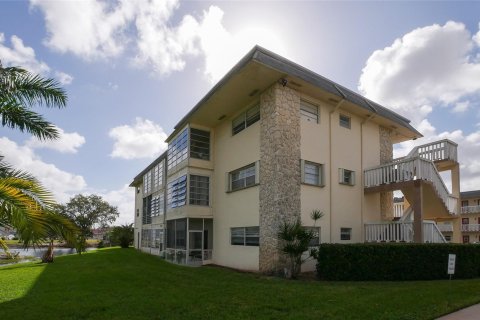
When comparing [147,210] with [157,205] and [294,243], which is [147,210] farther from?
[294,243]

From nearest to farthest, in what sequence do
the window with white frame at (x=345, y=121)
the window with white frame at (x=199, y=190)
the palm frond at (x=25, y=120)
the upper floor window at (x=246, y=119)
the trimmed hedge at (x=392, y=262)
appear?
1. the palm frond at (x=25, y=120)
2. the trimmed hedge at (x=392, y=262)
3. the upper floor window at (x=246, y=119)
4. the window with white frame at (x=345, y=121)
5. the window with white frame at (x=199, y=190)

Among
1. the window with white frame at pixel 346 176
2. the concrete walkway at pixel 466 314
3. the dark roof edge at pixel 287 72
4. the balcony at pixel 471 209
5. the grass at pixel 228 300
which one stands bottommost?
the grass at pixel 228 300

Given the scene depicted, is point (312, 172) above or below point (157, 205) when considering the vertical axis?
above

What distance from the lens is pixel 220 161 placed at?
19.7 meters

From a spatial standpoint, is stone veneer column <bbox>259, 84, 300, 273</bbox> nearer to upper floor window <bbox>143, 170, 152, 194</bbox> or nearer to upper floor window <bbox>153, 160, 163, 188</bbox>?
upper floor window <bbox>153, 160, 163, 188</bbox>

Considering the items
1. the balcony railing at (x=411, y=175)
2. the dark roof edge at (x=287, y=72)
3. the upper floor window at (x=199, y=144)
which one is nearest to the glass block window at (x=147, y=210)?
the upper floor window at (x=199, y=144)

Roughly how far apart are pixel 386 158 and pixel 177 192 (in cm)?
1226

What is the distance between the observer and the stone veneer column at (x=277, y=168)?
14.2 m

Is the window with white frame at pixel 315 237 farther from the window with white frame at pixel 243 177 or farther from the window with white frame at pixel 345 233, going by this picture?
the window with white frame at pixel 243 177

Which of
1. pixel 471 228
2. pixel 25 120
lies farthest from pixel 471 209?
pixel 25 120

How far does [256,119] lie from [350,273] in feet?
26.6

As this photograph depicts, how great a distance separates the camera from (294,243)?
13633 mm

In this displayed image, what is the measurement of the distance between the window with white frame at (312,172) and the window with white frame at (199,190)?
677cm

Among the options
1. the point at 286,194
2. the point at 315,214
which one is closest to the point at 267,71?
the point at 286,194
